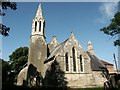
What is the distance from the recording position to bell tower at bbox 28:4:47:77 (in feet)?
114

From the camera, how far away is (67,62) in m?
31.6

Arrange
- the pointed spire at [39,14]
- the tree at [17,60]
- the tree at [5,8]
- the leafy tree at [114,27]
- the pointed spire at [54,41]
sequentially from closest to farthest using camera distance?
1. the tree at [5,8]
2. the leafy tree at [114,27]
3. the pointed spire at [39,14]
4. the pointed spire at [54,41]
5. the tree at [17,60]

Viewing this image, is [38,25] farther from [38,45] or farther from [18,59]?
[18,59]

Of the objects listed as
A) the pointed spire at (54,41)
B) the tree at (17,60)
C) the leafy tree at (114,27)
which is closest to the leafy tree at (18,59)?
the tree at (17,60)

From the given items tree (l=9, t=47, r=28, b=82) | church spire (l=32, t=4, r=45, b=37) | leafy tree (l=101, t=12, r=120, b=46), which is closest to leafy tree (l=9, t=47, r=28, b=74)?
tree (l=9, t=47, r=28, b=82)

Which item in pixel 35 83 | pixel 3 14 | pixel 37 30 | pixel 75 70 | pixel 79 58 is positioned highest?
pixel 37 30

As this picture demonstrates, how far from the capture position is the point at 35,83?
32.7 m

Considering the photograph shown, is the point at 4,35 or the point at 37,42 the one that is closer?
the point at 4,35

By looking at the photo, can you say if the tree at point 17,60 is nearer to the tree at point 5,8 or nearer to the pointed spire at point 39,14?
the pointed spire at point 39,14

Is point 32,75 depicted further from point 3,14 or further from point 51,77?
point 3,14

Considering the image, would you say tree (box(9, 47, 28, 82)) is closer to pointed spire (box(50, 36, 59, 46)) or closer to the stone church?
pointed spire (box(50, 36, 59, 46))

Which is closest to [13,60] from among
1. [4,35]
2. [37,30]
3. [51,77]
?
[37,30]

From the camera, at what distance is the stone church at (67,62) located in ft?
102

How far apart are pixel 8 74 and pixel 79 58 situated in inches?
1495
